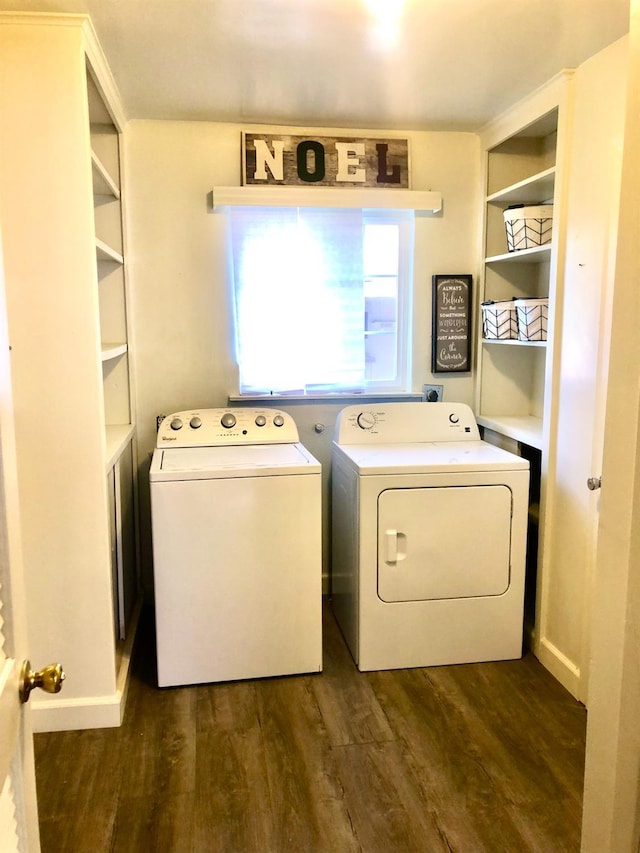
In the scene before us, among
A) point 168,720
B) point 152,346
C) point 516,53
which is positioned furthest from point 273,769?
point 516,53

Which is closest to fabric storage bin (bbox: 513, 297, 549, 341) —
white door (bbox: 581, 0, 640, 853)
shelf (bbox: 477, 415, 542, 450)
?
shelf (bbox: 477, 415, 542, 450)

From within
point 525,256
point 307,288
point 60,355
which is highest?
point 525,256

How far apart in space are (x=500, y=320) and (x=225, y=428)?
131 cm

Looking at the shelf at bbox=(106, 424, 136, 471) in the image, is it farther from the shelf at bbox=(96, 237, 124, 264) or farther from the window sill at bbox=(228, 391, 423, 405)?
the shelf at bbox=(96, 237, 124, 264)

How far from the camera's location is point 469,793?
200 cm

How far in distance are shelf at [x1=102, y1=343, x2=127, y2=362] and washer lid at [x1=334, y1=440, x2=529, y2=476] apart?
1003 mm

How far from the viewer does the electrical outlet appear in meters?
3.32

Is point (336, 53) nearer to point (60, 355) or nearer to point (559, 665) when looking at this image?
point (60, 355)

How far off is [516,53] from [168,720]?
254cm

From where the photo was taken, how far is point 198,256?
3104 mm

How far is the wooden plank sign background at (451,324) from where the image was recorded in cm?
329

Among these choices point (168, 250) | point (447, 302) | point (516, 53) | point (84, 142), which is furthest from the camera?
point (447, 302)

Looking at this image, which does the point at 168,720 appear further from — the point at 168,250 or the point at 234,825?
the point at 168,250

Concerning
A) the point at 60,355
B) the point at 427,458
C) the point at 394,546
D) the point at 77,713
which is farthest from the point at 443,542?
the point at 60,355
